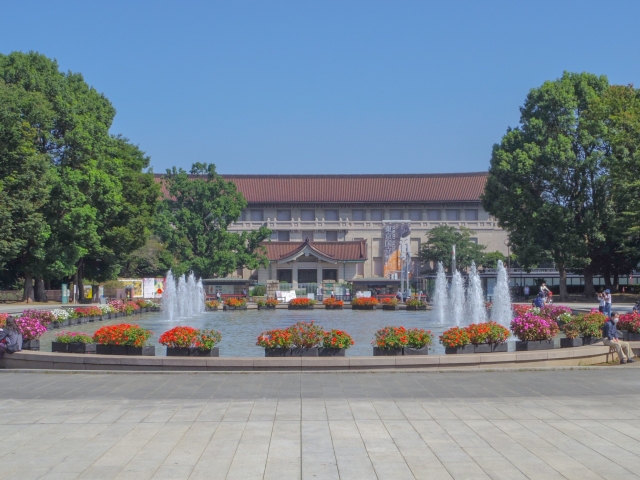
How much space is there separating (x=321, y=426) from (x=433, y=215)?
8015 centimetres

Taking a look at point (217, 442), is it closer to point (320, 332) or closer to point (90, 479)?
point (90, 479)

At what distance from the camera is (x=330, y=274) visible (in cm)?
7888

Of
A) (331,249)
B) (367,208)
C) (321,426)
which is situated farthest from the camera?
(367,208)

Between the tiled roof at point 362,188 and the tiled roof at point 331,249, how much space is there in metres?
10.6

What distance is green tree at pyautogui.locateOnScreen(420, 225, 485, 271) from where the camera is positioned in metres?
78.3

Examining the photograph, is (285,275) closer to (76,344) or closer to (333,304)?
(333,304)

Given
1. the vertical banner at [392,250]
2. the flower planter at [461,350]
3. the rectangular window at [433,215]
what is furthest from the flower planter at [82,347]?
the rectangular window at [433,215]

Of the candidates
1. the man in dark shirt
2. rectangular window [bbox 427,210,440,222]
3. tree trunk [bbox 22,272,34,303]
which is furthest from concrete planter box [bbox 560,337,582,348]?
rectangular window [bbox 427,210,440,222]

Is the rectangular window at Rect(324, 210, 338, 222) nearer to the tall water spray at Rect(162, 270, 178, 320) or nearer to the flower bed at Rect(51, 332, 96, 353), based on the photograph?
Result: the tall water spray at Rect(162, 270, 178, 320)

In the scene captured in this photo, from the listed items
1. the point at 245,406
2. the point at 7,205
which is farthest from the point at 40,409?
the point at 7,205

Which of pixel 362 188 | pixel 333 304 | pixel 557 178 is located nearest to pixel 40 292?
pixel 333 304

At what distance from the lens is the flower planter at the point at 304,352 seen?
53.8ft

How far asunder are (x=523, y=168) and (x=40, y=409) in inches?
1847

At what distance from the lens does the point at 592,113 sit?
166 ft
